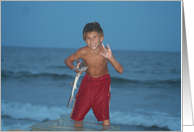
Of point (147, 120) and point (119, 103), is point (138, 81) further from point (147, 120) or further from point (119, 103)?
point (147, 120)

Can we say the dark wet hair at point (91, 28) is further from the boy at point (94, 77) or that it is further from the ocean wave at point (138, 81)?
the ocean wave at point (138, 81)

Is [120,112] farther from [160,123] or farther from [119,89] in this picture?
[119,89]

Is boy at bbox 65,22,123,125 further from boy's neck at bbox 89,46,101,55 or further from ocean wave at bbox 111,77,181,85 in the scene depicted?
ocean wave at bbox 111,77,181,85

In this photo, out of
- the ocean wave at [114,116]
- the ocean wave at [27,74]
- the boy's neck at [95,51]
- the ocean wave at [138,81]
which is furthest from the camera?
the ocean wave at [27,74]

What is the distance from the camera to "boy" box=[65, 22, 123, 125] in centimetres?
328

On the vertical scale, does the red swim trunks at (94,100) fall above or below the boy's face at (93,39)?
below

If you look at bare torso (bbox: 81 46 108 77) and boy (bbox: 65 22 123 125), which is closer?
boy (bbox: 65 22 123 125)

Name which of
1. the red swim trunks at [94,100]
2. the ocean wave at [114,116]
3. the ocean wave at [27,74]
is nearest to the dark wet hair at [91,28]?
the red swim trunks at [94,100]

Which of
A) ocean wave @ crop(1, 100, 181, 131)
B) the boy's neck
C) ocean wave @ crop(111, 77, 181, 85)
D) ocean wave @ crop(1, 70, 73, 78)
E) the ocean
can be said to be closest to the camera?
the boy's neck

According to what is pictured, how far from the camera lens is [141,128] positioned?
6.07 metres

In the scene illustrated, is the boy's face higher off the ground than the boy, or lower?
higher

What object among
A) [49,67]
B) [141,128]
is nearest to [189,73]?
[141,128]

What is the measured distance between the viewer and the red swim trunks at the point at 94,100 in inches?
130

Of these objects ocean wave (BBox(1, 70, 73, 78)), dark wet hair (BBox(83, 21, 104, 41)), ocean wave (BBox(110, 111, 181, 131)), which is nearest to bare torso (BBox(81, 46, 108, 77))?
dark wet hair (BBox(83, 21, 104, 41))
